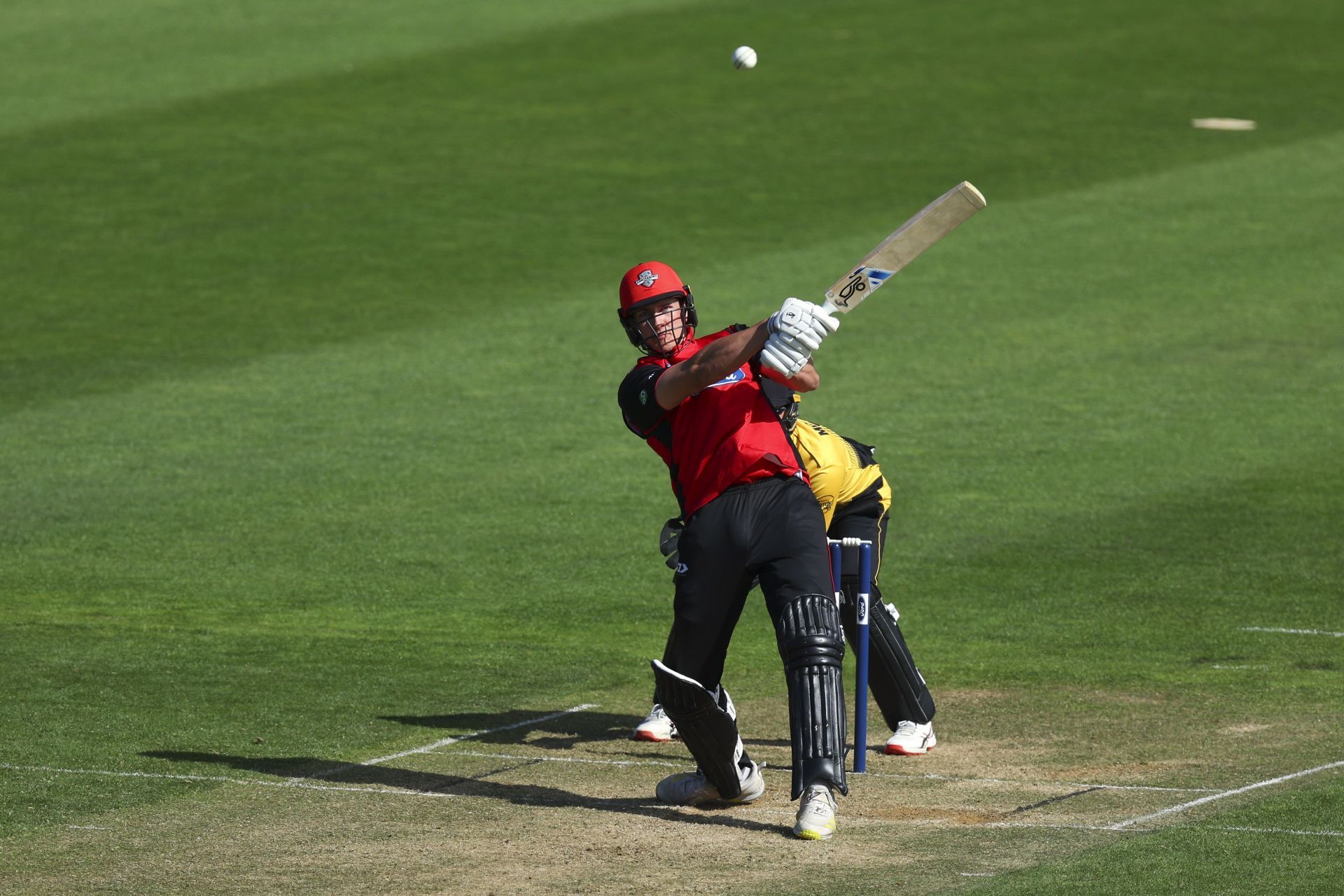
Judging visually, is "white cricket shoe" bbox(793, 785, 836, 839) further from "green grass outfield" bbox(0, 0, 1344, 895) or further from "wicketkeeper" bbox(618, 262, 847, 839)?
"green grass outfield" bbox(0, 0, 1344, 895)

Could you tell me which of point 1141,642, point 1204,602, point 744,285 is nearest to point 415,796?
point 1141,642

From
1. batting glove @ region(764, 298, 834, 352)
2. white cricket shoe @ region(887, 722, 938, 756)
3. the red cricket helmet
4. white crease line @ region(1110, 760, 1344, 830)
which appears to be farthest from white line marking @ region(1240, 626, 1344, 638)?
batting glove @ region(764, 298, 834, 352)

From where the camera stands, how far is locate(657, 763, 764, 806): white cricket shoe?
7426 millimetres

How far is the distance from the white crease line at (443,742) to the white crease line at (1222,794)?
2877 millimetres

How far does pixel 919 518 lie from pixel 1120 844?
6458 millimetres

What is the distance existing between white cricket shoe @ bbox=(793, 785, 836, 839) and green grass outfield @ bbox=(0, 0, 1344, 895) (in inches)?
6.0

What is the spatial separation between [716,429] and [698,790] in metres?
1.35

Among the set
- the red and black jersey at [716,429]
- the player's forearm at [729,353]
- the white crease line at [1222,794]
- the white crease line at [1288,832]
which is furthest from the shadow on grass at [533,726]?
the white crease line at [1288,832]

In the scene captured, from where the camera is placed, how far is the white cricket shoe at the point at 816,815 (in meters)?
6.87

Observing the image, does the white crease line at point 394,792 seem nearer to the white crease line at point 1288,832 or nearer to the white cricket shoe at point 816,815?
the white crease line at point 1288,832

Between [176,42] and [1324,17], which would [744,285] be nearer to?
[176,42]

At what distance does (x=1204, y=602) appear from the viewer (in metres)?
11.2

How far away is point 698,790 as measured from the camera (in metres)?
7.41

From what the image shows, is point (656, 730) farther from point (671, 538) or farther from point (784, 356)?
point (784, 356)
